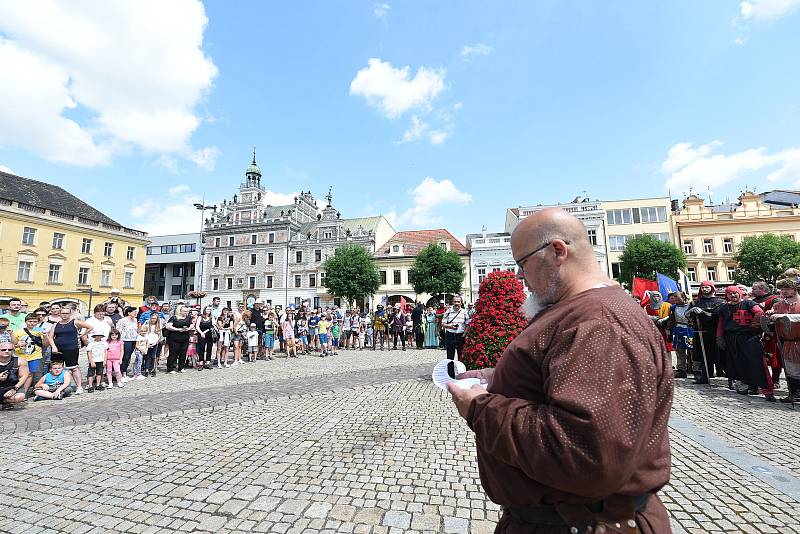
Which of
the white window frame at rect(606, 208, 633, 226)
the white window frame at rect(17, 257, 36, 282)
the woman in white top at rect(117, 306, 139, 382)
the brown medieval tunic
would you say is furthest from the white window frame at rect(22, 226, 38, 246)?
the white window frame at rect(606, 208, 633, 226)

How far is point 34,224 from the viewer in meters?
37.2

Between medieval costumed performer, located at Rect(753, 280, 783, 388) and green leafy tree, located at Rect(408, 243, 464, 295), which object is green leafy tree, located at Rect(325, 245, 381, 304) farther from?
medieval costumed performer, located at Rect(753, 280, 783, 388)

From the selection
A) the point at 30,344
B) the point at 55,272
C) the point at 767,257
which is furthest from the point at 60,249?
the point at 767,257

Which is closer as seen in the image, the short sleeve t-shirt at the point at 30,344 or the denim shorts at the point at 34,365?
the short sleeve t-shirt at the point at 30,344

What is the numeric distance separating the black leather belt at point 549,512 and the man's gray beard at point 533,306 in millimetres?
668

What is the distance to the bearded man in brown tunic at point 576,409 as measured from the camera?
42.7 inches

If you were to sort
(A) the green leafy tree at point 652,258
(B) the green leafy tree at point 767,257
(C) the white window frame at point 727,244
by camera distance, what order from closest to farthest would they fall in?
1. (B) the green leafy tree at point 767,257
2. (A) the green leafy tree at point 652,258
3. (C) the white window frame at point 727,244

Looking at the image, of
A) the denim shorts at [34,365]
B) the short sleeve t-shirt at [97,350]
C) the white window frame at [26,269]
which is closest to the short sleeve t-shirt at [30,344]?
the denim shorts at [34,365]

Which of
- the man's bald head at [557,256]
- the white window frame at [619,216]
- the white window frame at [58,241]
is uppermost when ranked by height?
the white window frame at [619,216]

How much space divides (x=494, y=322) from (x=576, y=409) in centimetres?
586

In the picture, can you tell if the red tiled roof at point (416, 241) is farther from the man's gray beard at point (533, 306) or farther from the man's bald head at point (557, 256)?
the man's bald head at point (557, 256)

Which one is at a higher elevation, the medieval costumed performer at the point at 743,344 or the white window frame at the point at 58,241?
the white window frame at the point at 58,241

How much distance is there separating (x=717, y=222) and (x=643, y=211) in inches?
271

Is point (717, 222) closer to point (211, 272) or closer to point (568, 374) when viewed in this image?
point (568, 374)
